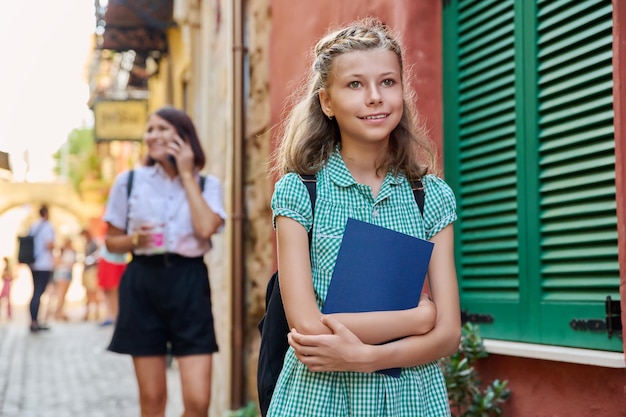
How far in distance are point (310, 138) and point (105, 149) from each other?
34.2m

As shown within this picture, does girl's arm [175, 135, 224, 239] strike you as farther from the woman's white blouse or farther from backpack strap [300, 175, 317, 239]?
backpack strap [300, 175, 317, 239]

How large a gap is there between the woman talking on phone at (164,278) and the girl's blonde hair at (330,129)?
7.08 ft

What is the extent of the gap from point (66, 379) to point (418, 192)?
7847mm

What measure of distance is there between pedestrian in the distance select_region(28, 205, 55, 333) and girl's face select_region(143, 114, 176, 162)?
32.4 ft

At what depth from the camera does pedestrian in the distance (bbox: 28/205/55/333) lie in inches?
561

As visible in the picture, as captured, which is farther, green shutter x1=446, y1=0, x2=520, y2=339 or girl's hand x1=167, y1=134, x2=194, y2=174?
girl's hand x1=167, y1=134, x2=194, y2=174

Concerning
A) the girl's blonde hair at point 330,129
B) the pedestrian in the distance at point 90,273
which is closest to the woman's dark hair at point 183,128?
the girl's blonde hair at point 330,129

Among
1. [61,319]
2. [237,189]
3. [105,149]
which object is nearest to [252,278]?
[237,189]

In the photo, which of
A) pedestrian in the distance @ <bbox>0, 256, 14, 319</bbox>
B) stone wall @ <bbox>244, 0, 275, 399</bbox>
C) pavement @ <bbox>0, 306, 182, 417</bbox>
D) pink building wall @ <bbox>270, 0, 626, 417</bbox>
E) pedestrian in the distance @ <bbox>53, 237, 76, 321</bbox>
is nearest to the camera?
pink building wall @ <bbox>270, 0, 626, 417</bbox>

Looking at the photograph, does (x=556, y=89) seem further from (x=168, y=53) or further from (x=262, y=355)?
(x=168, y=53)

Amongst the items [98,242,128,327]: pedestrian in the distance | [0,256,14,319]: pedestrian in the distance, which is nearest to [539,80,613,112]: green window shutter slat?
[98,242,128,327]: pedestrian in the distance

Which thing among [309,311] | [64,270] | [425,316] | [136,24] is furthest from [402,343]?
[64,270]

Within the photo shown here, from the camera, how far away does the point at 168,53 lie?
44.8 ft

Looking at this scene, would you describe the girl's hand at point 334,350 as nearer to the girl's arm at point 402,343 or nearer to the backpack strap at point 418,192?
the girl's arm at point 402,343
